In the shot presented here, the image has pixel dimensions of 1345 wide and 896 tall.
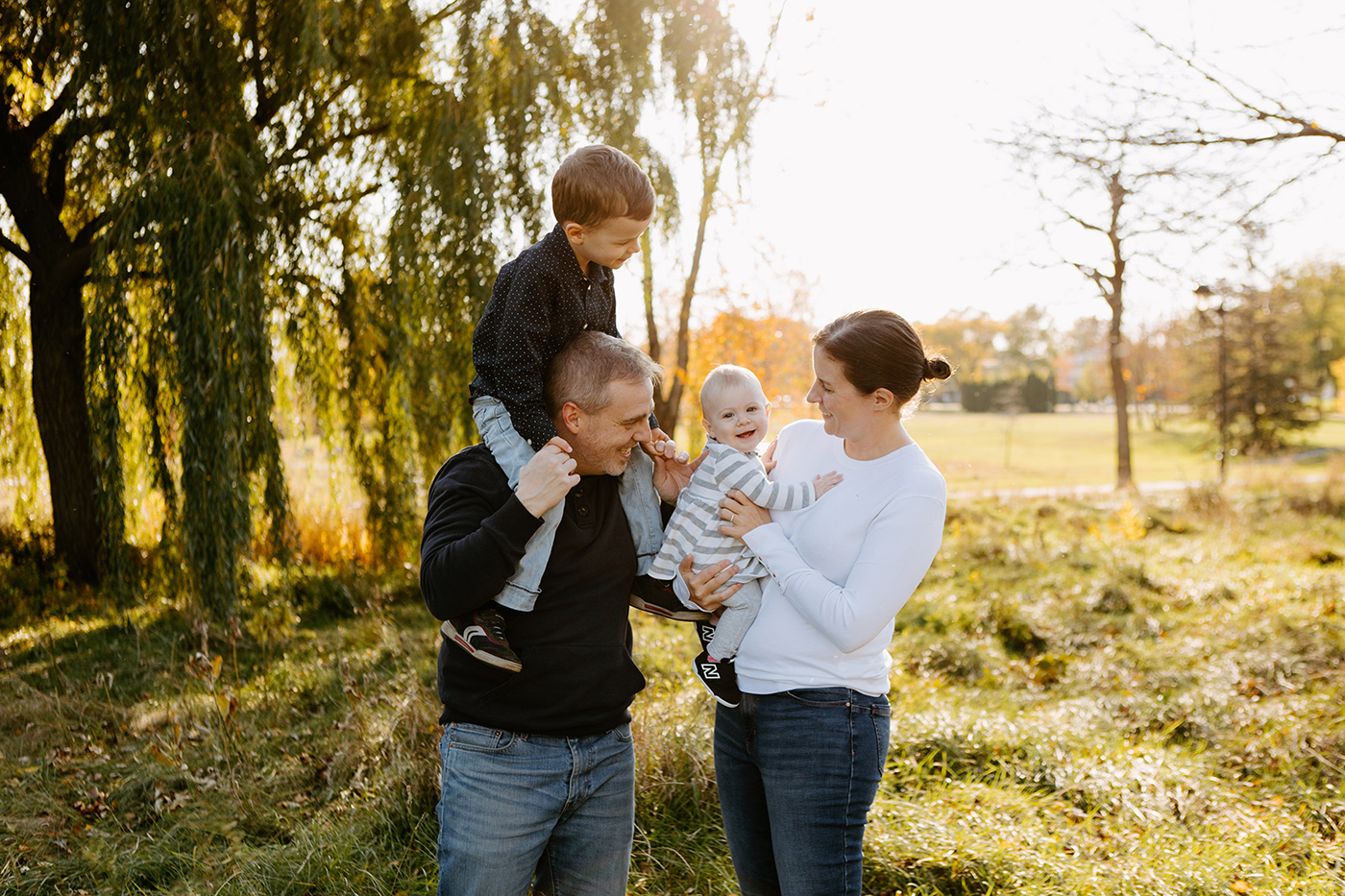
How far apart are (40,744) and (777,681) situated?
4116 millimetres

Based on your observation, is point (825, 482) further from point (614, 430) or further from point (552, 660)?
point (552, 660)

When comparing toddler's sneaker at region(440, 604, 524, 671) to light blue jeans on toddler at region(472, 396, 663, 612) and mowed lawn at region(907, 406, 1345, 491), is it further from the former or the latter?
mowed lawn at region(907, 406, 1345, 491)

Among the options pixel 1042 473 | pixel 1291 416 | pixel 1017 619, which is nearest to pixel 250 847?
pixel 1017 619

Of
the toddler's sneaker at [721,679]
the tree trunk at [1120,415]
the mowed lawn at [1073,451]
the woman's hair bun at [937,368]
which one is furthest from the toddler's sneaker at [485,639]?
the tree trunk at [1120,415]

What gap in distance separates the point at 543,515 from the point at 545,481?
0.09 meters

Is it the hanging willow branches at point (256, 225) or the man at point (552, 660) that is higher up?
the hanging willow branches at point (256, 225)

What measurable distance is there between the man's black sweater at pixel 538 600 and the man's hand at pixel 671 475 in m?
0.24

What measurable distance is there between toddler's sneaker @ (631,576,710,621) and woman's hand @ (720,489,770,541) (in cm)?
20

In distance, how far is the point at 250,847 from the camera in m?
3.27

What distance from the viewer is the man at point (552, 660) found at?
5.61 feet

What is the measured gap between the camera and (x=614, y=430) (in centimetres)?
190

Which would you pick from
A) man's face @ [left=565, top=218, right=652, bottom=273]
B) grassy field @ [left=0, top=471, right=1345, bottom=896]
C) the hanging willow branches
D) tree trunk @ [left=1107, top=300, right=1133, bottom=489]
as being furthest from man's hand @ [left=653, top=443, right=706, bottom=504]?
tree trunk @ [left=1107, top=300, right=1133, bottom=489]

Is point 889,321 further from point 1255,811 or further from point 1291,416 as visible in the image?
point 1291,416

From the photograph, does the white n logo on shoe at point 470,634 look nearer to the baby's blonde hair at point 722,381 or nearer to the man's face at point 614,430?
the man's face at point 614,430
